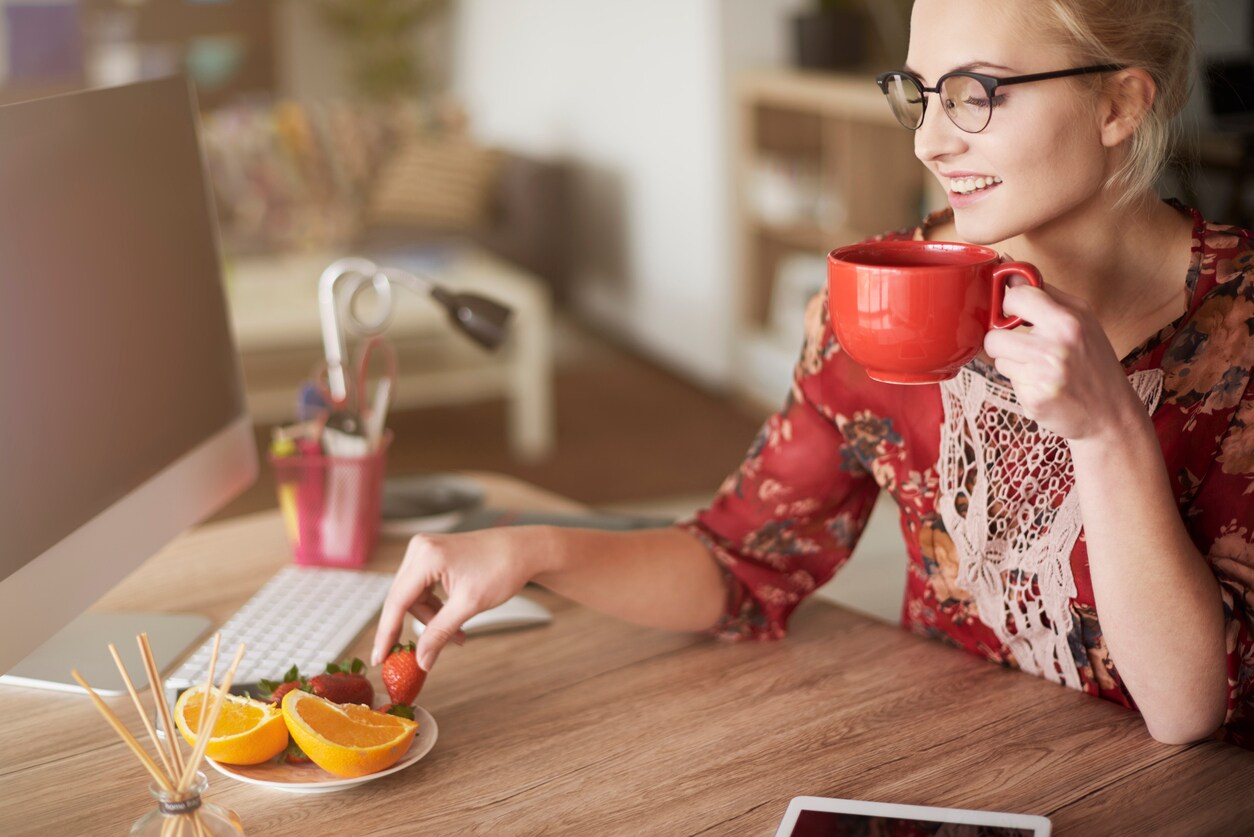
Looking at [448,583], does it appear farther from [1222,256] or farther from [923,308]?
[1222,256]

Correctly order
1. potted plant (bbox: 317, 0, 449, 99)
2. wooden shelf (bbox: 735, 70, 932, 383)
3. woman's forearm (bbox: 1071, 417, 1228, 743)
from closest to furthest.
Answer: woman's forearm (bbox: 1071, 417, 1228, 743)
wooden shelf (bbox: 735, 70, 932, 383)
potted plant (bbox: 317, 0, 449, 99)

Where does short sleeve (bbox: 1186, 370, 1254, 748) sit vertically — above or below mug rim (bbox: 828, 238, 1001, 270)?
below

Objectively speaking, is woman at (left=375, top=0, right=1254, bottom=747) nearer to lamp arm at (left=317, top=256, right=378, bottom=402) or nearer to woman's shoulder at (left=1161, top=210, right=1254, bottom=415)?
woman's shoulder at (left=1161, top=210, right=1254, bottom=415)

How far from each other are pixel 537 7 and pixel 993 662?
5.63m

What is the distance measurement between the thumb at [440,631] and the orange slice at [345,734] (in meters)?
0.07

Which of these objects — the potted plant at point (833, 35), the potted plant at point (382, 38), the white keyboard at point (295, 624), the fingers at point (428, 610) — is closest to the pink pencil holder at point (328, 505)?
the white keyboard at point (295, 624)

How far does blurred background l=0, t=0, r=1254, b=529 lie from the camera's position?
12.9 ft

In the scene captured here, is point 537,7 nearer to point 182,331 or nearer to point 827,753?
point 182,331

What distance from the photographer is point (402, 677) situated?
1017 mm

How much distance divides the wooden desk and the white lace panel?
45 mm

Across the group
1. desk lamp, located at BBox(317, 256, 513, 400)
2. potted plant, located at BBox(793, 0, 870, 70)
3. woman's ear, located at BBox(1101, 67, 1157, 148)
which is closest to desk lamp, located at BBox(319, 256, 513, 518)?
desk lamp, located at BBox(317, 256, 513, 400)

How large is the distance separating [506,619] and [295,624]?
204 millimetres

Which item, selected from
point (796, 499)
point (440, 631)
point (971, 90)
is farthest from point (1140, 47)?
point (440, 631)

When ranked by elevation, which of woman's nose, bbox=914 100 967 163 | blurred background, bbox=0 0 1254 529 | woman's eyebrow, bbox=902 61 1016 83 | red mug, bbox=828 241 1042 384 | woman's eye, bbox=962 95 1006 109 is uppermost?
woman's eyebrow, bbox=902 61 1016 83
